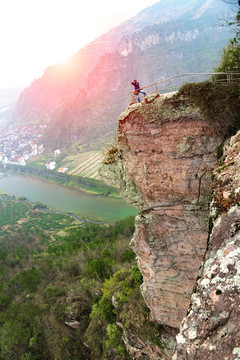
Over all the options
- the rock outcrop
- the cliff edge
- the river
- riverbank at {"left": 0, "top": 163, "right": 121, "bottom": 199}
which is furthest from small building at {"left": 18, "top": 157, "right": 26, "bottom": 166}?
the rock outcrop

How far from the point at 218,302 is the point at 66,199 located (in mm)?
66416

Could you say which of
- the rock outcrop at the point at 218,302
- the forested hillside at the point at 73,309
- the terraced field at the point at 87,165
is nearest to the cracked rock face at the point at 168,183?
the rock outcrop at the point at 218,302

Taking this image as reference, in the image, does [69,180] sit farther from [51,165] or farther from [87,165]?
[51,165]

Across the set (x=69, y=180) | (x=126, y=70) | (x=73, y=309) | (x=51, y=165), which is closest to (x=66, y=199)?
(x=69, y=180)

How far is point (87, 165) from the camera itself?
290ft

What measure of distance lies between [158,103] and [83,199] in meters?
58.3

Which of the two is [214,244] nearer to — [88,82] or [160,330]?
[160,330]

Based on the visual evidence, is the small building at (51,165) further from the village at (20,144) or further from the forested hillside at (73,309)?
the forested hillside at (73,309)

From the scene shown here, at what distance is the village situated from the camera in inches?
4658

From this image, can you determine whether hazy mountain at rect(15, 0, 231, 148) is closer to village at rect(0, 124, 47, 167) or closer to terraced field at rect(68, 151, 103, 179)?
village at rect(0, 124, 47, 167)

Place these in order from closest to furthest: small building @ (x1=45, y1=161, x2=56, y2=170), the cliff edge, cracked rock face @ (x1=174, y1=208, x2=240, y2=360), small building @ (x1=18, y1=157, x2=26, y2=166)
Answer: cracked rock face @ (x1=174, y1=208, x2=240, y2=360) < the cliff edge < small building @ (x1=45, y1=161, x2=56, y2=170) < small building @ (x1=18, y1=157, x2=26, y2=166)

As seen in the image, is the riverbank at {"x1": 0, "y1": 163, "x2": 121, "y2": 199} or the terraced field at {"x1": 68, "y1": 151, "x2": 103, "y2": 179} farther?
the terraced field at {"x1": 68, "y1": 151, "x2": 103, "y2": 179}

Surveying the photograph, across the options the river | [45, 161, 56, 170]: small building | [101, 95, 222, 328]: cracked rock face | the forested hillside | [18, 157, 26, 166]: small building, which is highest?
[101, 95, 222, 328]: cracked rock face

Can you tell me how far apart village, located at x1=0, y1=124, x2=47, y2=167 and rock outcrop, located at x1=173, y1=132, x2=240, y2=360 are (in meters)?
115
